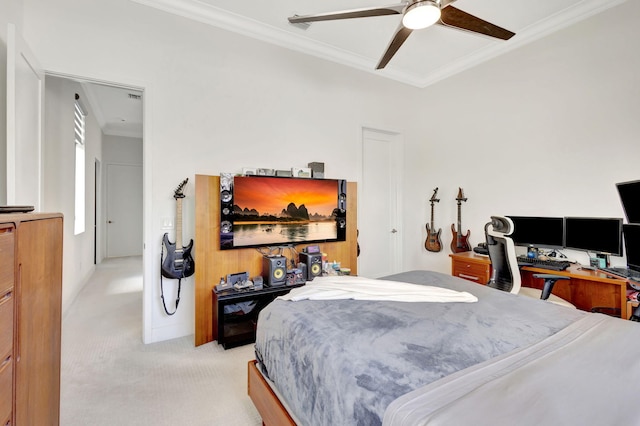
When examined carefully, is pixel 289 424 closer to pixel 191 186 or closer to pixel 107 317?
pixel 191 186

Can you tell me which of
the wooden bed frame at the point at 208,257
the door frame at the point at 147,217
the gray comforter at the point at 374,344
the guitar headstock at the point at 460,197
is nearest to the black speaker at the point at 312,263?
the wooden bed frame at the point at 208,257

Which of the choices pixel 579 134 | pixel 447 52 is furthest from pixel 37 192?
pixel 579 134

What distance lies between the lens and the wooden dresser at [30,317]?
2.69ft

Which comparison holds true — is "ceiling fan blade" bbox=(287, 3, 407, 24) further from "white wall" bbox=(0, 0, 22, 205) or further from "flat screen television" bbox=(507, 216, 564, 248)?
"flat screen television" bbox=(507, 216, 564, 248)

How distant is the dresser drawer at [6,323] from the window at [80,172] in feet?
13.3

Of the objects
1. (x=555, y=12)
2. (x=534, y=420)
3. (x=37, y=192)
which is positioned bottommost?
(x=534, y=420)

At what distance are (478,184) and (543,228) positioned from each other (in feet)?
3.18

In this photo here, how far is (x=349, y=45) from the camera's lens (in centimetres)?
352

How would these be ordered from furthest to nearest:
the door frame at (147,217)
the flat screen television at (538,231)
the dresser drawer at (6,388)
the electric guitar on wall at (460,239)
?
the electric guitar on wall at (460,239), the flat screen television at (538,231), the door frame at (147,217), the dresser drawer at (6,388)

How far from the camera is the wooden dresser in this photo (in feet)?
2.69

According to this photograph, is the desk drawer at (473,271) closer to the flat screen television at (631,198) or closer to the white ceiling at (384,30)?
the flat screen television at (631,198)

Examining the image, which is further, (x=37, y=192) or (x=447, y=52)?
(x=447, y=52)

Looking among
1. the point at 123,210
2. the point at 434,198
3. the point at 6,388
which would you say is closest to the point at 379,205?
the point at 434,198

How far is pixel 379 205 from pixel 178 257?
2883 millimetres
